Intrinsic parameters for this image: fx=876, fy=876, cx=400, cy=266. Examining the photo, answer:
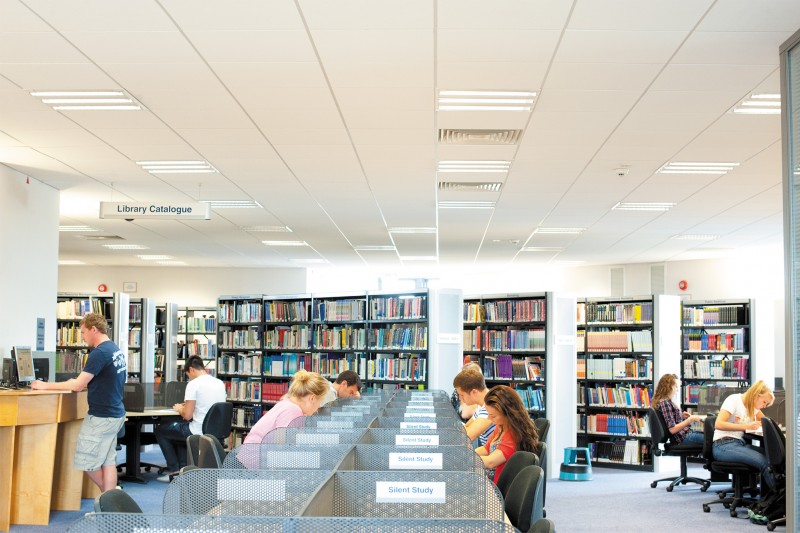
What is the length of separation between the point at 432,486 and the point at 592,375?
30.2ft

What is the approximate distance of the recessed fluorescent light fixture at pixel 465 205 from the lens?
1023 cm

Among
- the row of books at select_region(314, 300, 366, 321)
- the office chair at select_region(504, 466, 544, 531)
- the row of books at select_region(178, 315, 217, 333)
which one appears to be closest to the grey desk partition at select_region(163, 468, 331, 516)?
the office chair at select_region(504, 466, 544, 531)

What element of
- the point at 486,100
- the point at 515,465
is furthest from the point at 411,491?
the point at 486,100

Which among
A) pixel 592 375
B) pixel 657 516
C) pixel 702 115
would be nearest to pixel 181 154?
pixel 702 115

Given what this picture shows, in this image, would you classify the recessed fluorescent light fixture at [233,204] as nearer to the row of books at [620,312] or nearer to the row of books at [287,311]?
the row of books at [287,311]

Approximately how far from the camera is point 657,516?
25.8ft

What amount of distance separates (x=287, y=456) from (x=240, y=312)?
886cm

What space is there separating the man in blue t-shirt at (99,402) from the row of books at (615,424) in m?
6.47

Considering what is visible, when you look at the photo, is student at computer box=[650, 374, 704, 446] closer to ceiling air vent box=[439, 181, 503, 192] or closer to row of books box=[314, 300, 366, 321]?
ceiling air vent box=[439, 181, 503, 192]

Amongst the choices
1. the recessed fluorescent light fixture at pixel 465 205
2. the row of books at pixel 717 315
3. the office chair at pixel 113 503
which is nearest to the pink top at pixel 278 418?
the office chair at pixel 113 503

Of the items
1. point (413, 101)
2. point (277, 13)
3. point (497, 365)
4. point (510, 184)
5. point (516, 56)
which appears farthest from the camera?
point (497, 365)

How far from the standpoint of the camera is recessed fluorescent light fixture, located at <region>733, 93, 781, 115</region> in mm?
5859

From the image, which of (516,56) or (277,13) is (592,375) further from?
(277,13)

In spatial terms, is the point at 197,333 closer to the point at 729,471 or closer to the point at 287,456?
the point at 729,471
